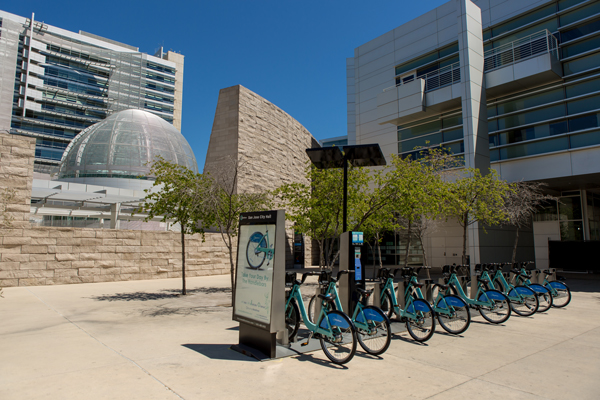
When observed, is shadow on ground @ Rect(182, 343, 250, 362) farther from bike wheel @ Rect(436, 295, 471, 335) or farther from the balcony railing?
the balcony railing

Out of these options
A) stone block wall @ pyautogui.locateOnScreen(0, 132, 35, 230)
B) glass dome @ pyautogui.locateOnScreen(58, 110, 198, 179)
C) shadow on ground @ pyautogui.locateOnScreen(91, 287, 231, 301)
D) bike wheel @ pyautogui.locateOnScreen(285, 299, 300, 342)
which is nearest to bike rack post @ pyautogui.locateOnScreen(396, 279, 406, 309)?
bike wheel @ pyautogui.locateOnScreen(285, 299, 300, 342)

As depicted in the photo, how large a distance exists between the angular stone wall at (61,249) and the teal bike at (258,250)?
1165 centimetres

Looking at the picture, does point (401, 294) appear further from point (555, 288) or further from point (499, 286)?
point (555, 288)

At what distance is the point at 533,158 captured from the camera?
19.4 metres

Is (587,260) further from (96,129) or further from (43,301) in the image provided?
(96,129)

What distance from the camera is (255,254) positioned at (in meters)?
5.90

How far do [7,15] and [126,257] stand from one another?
299 feet

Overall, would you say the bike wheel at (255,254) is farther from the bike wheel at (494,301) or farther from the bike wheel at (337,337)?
the bike wheel at (494,301)

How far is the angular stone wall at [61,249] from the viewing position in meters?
13.6

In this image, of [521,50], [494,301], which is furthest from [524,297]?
[521,50]

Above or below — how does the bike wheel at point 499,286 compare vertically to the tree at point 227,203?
below

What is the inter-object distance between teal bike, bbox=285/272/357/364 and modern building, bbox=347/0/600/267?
1357 cm

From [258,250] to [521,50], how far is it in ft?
70.4

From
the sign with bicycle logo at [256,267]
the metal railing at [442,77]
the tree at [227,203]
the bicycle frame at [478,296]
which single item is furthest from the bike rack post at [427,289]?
the metal railing at [442,77]
